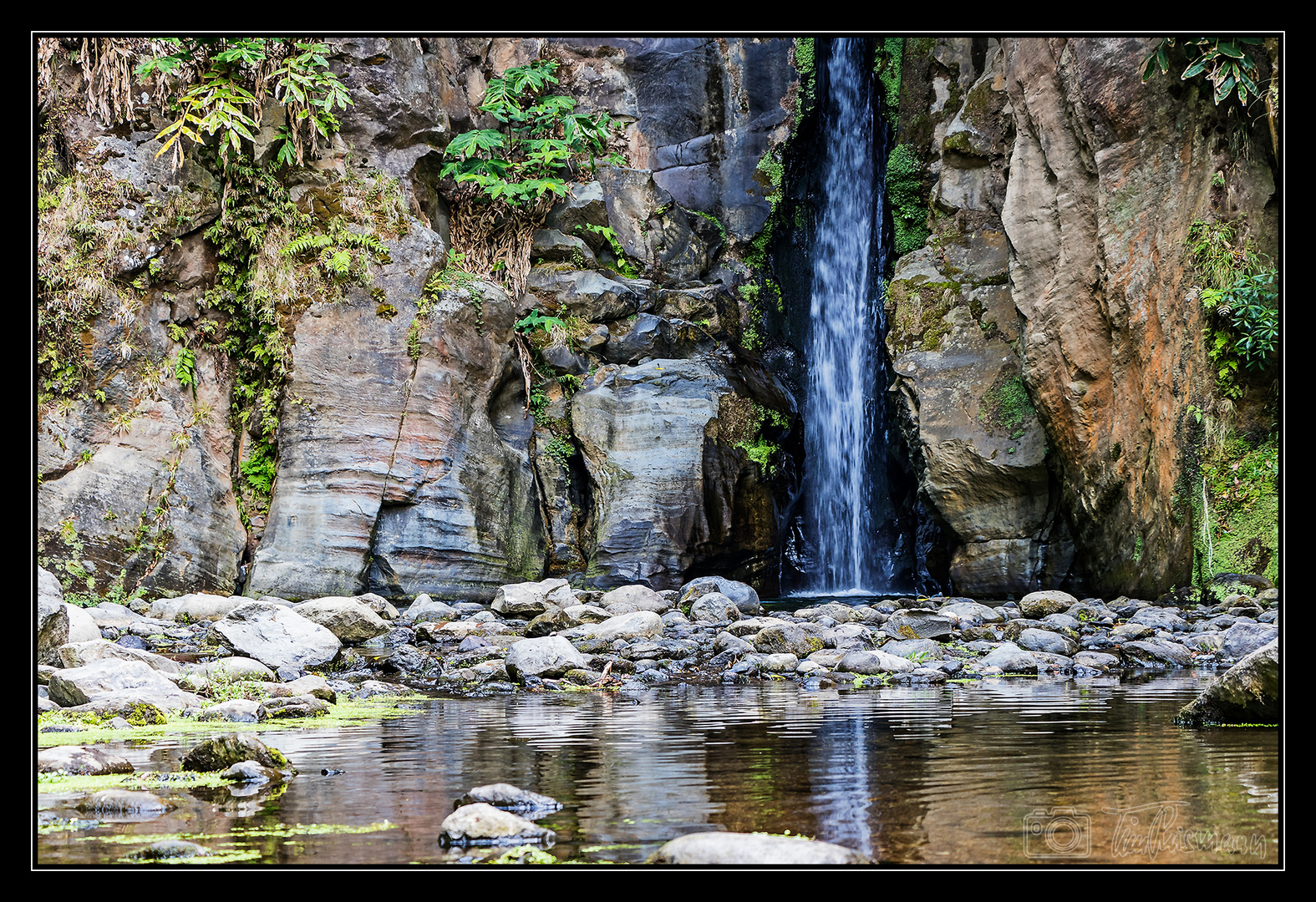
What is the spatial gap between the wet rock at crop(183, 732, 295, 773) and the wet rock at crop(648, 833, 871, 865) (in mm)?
1721

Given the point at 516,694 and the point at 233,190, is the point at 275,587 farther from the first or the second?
the point at 516,694

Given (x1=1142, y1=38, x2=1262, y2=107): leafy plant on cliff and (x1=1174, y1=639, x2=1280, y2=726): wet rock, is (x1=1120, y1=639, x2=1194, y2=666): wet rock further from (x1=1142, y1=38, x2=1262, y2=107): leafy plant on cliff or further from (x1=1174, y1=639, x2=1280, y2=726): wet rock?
(x1=1142, y1=38, x2=1262, y2=107): leafy plant on cliff

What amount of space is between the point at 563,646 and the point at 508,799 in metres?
3.68

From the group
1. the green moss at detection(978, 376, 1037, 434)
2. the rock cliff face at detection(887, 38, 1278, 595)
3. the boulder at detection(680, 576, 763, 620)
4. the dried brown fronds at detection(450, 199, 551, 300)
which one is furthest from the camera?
the dried brown fronds at detection(450, 199, 551, 300)

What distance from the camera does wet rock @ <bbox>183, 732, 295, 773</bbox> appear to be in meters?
3.24

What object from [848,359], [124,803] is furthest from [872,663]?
[848,359]

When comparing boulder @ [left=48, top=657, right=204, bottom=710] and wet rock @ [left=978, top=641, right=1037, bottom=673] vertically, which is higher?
boulder @ [left=48, top=657, right=204, bottom=710]

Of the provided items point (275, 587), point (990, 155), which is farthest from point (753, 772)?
point (990, 155)

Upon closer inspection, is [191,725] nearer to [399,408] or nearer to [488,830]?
[488,830]

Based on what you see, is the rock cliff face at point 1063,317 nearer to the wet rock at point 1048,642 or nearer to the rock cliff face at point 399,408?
the rock cliff face at point 399,408

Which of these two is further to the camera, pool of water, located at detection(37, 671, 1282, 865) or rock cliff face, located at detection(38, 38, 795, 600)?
rock cliff face, located at detection(38, 38, 795, 600)

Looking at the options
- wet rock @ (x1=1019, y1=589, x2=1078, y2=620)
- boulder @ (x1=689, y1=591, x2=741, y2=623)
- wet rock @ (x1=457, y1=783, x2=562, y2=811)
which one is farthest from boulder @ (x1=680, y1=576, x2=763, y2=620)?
wet rock @ (x1=457, y1=783, x2=562, y2=811)

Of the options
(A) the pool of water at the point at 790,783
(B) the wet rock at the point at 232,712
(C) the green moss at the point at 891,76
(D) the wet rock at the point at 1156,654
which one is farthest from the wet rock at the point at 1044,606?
(C) the green moss at the point at 891,76

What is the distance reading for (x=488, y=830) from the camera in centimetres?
235
